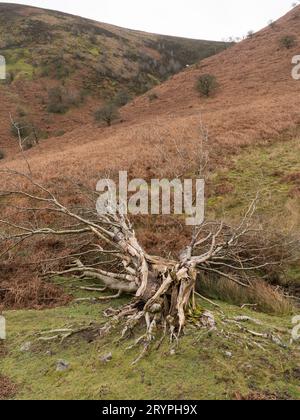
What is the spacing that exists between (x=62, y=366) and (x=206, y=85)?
36112 millimetres

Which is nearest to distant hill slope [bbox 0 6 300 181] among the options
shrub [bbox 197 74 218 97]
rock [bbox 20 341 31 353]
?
shrub [bbox 197 74 218 97]

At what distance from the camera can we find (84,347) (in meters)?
6.05

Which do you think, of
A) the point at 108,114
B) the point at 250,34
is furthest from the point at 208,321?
the point at 250,34

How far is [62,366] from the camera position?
5539 mm

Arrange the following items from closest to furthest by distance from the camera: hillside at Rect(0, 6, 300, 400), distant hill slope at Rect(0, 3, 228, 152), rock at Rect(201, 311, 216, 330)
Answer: hillside at Rect(0, 6, 300, 400) < rock at Rect(201, 311, 216, 330) < distant hill slope at Rect(0, 3, 228, 152)

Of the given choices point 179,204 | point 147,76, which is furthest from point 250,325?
point 147,76

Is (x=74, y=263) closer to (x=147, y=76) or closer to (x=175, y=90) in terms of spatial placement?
(x=175, y=90)

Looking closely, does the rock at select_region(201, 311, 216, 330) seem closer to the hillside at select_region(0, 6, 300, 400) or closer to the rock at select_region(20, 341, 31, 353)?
the hillside at select_region(0, 6, 300, 400)

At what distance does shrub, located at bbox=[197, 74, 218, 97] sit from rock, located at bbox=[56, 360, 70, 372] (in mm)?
35358

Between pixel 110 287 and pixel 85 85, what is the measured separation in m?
66.0

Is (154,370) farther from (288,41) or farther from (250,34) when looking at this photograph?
(250,34)

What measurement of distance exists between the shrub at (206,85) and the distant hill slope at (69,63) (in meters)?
17.6

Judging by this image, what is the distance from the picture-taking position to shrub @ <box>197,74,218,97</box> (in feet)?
126

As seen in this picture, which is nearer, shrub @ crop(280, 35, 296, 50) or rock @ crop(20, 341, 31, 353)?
rock @ crop(20, 341, 31, 353)
